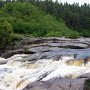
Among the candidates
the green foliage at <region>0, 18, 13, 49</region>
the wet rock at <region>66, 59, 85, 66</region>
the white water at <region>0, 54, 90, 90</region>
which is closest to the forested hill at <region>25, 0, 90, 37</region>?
the green foliage at <region>0, 18, 13, 49</region>

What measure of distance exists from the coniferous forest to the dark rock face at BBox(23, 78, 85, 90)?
2290cm

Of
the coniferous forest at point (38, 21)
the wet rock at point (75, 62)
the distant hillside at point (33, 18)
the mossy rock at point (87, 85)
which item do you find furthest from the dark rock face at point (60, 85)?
the distant hillside at point (33, 18)

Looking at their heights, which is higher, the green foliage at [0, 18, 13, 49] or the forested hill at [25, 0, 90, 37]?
the green foliage at [0, 18, 13, 49]

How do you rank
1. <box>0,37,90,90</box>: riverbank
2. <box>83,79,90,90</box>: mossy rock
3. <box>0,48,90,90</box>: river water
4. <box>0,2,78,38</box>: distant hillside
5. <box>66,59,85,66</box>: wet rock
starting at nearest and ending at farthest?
<box>83,79,90,90</box>: mossy rock < <box>0,37,90,90</box>: riverbank < <box>0,48,90,90</box>: river water < <box>66,59,85,66</box>: wet rock < <box>0,2,78,38</box>: distant hillside

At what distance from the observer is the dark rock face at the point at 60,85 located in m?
19.4

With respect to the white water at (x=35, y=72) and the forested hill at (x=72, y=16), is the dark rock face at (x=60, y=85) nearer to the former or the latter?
the white water at (x=35, y=72)

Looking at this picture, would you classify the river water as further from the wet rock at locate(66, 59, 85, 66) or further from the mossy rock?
the mossy rock

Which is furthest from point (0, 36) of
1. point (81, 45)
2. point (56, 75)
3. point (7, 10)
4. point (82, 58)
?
point (7, 10)

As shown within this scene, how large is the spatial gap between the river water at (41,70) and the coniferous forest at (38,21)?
44.4ft

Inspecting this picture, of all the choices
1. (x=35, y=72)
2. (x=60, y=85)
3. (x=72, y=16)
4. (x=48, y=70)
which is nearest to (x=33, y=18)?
(x=72, y=16)

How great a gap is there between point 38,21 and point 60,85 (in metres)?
53.2

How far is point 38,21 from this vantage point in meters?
72.6

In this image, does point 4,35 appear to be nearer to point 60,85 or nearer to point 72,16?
point 60,85

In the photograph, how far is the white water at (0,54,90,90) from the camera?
22.9m
